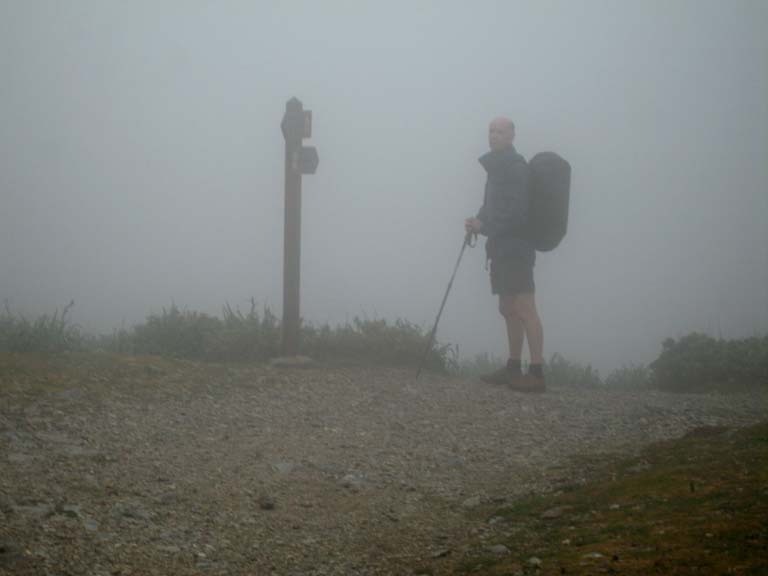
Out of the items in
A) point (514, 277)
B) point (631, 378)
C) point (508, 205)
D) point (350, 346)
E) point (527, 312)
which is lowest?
point (631, 378)

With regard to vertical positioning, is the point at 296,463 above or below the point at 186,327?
below

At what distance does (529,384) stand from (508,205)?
72.2 inches

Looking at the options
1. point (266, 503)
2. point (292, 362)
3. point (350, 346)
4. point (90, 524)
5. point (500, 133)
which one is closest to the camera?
point (90, 524)

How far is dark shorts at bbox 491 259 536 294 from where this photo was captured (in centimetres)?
852

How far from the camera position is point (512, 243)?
337 inches

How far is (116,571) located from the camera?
3357 mm

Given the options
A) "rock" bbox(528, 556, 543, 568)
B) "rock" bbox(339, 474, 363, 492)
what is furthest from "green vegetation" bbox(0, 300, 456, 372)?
"rock" bbox(528, 556, 543, 568)

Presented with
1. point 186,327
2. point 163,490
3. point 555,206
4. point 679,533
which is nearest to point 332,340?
point 186,327

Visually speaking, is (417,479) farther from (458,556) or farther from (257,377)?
(257,377)

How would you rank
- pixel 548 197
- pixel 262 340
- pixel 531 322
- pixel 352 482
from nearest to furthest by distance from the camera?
pixel 352 482 < pixel 548 197 < pixel 531 322 < pixel 262 340

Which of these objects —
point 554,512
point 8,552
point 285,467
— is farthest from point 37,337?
point 554,512

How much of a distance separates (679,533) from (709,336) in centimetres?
801

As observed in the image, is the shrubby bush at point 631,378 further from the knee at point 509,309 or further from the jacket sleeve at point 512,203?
the jacket sleeve at point 512,203

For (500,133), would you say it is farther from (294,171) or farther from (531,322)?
(294,171)
